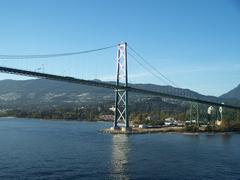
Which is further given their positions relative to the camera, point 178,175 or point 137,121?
point 137,121

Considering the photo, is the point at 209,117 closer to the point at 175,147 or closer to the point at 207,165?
the point at 175,147

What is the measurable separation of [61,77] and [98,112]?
92.0m

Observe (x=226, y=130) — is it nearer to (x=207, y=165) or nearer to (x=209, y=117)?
(x=209, y=117)

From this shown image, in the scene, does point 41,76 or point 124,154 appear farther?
point 41,76

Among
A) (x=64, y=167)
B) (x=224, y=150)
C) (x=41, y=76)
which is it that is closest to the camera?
(x=64, y=167)

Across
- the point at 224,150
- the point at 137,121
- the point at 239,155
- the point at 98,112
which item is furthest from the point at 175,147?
the point at 98,112

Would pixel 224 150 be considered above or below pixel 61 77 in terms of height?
below

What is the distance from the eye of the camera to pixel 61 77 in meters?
50.2

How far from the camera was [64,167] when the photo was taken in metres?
25.9

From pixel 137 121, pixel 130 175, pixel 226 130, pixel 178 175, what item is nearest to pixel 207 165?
pixel 178 175

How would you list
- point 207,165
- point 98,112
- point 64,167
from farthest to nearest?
point 98,112 < point 207,165 < point 64,167

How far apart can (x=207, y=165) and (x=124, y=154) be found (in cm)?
697

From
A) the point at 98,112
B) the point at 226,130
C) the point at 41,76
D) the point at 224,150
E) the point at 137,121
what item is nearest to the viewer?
the point at 224,150

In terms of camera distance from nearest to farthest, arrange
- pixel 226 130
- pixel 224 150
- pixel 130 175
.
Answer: pixel 130 175
pixel 224 150
pixel 226 130
